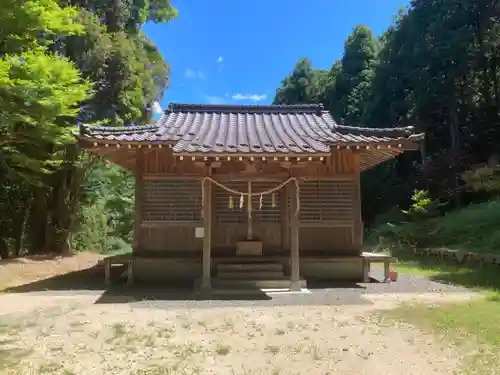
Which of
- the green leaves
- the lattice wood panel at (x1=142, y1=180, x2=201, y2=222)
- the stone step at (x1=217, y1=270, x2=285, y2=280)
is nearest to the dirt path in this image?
the stone step at (x1=217, y1=270, x2=285, y2=280)

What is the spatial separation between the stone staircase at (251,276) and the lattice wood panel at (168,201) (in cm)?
154

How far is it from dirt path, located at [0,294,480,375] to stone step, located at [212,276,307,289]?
2.05 metres

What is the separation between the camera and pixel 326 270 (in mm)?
10094

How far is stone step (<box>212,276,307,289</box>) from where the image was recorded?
343 inches

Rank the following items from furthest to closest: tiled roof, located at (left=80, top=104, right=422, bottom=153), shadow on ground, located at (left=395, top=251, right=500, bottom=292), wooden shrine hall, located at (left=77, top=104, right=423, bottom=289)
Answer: wooden shrine hall, located at (left=77, top=104, right=423, bottom=289) → shadow on ground, located at (left=395, top=251, right=500, bottom=292) → tiled roof, located at (left=80, top=104, right=422, bottom=153)

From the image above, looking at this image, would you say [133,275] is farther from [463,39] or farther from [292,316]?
[463,39]

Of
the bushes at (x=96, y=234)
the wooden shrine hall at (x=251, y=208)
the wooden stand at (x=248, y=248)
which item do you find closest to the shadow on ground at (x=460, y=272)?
the wooden shrine hall at (x=251, y=208)

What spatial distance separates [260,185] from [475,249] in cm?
783

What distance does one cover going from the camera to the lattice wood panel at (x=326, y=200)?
10281 mm

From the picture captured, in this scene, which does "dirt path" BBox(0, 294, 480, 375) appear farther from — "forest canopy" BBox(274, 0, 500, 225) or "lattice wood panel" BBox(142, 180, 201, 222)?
"forest canopy" BBox(274, 0, 500, 225)

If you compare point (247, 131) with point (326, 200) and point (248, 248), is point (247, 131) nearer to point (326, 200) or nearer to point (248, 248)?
point (326, 200)

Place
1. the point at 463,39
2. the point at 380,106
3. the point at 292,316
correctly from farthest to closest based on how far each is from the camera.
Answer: the point at 380,106 < the point at 463,39 < the point at 292,316

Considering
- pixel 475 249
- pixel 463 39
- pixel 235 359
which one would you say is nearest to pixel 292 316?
pixel 235 359

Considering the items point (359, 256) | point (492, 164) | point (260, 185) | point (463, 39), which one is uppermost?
point (463, 39)
